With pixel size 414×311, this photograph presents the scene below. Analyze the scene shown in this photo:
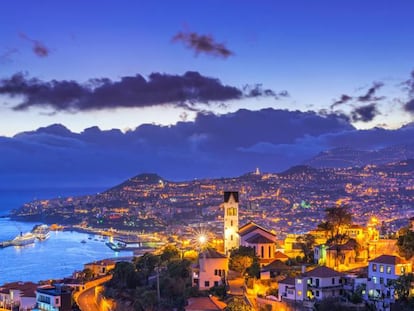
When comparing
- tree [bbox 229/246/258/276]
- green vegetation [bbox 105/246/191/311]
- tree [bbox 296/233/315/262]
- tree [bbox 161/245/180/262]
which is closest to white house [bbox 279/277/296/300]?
tree [bbox 229/246/258/276]

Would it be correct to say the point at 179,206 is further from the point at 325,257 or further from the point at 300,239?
the point at 325,257

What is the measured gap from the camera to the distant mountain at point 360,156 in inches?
3232

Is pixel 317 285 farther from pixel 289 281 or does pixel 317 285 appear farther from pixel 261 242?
pixel 261 242

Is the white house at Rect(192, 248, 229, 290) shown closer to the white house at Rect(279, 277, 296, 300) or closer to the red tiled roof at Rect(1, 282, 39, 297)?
the white house at Rect(279, 277, 296, 300)

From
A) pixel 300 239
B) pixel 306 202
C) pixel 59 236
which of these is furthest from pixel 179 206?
pixel 300 239

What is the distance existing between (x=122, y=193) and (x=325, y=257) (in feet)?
313

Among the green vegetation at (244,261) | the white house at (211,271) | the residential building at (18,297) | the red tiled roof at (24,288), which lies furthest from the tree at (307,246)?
the red tiled roof at (24,288)

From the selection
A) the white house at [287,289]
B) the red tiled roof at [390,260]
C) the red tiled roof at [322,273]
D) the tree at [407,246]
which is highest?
the tree at [407,246]

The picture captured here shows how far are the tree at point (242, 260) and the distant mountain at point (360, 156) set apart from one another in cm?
5797

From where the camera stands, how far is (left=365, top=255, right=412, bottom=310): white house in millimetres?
17594

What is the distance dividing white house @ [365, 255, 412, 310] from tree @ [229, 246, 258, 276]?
543cm

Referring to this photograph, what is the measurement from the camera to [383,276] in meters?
18.2

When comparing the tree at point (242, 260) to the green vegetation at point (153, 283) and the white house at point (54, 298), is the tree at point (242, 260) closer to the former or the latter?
the green vegetation at point (153, 283)

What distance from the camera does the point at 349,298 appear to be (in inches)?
699
